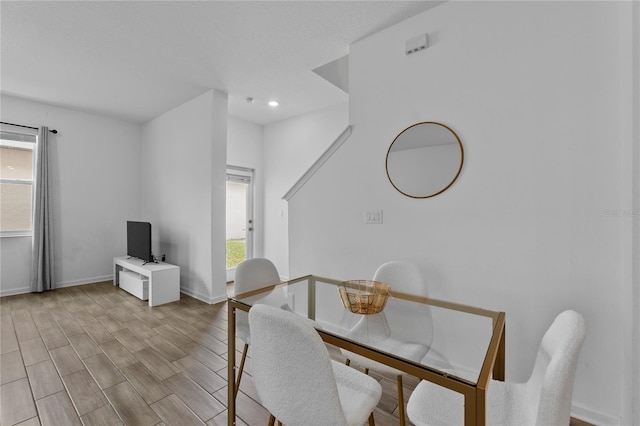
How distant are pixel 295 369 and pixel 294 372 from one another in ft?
0.05

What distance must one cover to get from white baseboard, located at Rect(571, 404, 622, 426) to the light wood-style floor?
3.01ft

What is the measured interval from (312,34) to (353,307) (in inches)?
91.2

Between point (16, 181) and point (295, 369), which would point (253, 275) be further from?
point (16, 181)

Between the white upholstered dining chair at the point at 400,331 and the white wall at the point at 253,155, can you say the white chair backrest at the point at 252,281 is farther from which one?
the white wall at the point at 253,155

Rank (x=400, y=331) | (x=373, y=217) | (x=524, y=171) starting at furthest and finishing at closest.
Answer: (x=373, y=217)
(x=524, y=171)
(x=400, y=331)

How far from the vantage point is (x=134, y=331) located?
2873 millimetres

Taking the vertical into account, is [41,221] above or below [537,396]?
above

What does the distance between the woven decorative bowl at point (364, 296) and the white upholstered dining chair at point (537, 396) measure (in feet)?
1.43

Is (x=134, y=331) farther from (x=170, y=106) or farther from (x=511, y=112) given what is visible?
(x=511, y=112)

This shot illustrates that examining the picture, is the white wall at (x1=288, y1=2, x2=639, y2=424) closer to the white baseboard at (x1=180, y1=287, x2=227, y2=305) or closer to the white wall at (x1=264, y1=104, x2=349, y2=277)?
the white wall at (x1=264, y1=104, x2=349, y2=277)

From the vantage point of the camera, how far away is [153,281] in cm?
364

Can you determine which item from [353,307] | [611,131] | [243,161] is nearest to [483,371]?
[353,307]

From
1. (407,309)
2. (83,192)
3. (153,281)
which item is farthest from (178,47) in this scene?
(83,192)

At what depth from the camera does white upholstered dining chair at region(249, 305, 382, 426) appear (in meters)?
0.90
